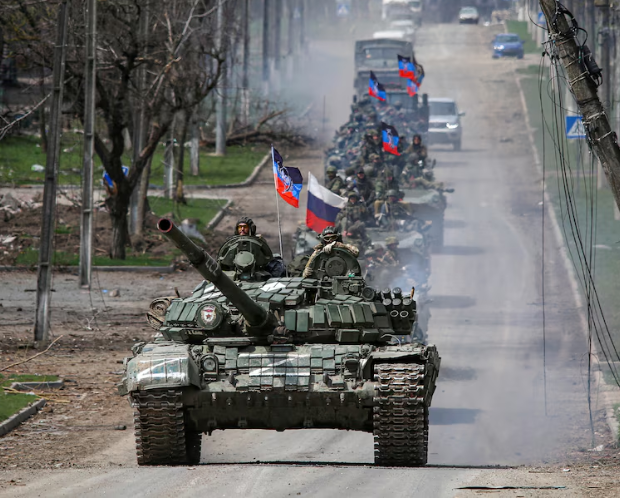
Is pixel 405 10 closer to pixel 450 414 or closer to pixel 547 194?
pixel 547 194

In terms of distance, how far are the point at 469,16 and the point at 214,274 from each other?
63.5 meters

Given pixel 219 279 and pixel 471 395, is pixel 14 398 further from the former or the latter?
pixel 471 395

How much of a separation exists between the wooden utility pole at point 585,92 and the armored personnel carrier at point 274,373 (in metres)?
3.15

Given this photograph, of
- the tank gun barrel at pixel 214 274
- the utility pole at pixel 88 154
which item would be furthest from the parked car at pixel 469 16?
the tank gun barrel at pixel 214 274

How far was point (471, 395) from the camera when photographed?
1833 centimetres

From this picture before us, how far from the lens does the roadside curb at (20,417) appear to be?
15165 mm

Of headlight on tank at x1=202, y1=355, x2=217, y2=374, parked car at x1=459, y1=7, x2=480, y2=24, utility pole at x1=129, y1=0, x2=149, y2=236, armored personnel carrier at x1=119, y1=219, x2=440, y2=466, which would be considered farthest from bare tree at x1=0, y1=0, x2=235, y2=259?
parked car at x1=459, y1=7, x2=480, y2=24

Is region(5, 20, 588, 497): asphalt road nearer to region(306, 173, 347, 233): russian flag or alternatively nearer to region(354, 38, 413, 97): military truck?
region(306, 173, 347, 233): russian flag

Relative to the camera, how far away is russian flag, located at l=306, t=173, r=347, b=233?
65.9 ft

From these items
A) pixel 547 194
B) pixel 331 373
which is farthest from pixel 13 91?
pixel 331 373

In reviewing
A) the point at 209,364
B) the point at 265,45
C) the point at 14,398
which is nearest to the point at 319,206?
the point at 14,398

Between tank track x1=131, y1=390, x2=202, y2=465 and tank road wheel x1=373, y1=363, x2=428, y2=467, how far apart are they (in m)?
1.96

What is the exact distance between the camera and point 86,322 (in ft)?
75.4

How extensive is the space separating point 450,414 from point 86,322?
8414mm
